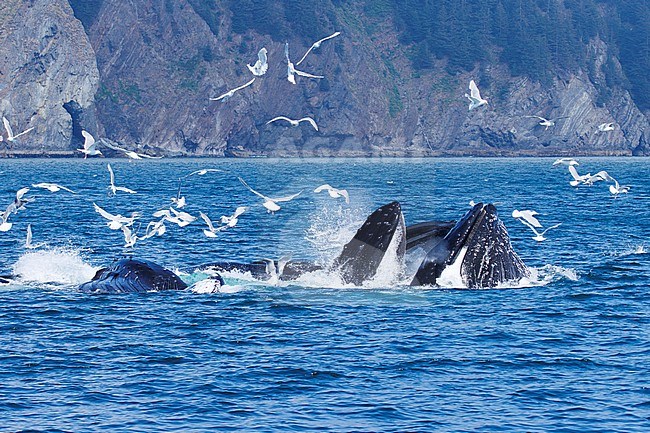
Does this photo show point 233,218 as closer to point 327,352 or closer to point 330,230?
point 327,352

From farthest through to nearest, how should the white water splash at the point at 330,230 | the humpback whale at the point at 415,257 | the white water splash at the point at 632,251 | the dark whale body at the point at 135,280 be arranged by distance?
the white water splash at the point at 632,251, the white water splash at the point at 330,230, the dark whale body at the point at 135,280, the humpback whale at the point at 415,257

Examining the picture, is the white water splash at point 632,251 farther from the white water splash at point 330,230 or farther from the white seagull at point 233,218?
the white seagull at point 233,218

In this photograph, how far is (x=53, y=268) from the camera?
30.5 metres

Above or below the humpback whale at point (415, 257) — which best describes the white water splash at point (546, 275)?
below

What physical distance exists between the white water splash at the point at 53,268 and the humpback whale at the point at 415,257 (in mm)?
2169

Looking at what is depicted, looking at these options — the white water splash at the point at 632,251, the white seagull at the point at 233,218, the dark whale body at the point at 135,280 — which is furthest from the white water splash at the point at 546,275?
the dark whale body at the point at 135,280

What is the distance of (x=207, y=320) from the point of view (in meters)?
22.7

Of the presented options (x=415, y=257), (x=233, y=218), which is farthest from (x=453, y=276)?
(x=233, y=218)

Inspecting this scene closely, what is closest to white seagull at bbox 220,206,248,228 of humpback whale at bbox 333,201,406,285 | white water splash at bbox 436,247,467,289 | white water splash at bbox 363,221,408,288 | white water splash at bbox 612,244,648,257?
→ humpback whale at bbox 333,201,406,285

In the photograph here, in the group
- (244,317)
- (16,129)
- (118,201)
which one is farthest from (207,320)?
(16,129)

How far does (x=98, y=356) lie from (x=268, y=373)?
337 cm

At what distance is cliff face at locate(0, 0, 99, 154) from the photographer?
181m

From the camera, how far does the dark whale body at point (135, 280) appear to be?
1014 inches

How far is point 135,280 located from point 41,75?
16690 cm
